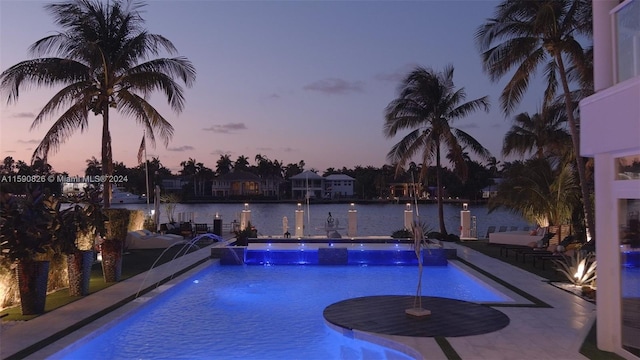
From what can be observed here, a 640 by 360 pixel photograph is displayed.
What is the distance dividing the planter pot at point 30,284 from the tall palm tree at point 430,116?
1597 cm

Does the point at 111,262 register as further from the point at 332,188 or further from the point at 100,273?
the point at 332,188

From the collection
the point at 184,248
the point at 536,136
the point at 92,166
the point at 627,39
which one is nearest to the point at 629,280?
the point at 627,39

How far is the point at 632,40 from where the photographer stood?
559 cm

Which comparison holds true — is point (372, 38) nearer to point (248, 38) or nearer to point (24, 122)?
point (248, 38)

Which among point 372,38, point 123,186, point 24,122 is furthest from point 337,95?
point 123,186

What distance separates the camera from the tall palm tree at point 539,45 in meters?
14.3

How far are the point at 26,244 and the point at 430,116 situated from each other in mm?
16832

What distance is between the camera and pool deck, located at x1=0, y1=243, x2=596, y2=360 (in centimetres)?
621

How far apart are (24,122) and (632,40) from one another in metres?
23.4

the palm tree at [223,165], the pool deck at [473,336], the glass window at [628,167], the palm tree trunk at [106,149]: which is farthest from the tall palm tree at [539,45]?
the palm tree at [223,165]

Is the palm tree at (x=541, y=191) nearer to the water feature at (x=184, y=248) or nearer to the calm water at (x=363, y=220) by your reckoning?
the calm water at (x=363, y=220)

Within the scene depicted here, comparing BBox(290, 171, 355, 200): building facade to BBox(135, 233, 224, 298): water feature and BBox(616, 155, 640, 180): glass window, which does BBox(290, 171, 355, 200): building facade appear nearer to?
BBox(135, 233, 224, 298): water feature

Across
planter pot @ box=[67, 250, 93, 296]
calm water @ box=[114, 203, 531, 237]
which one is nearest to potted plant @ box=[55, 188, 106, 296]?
planter pot @ box=[67, 250, 93, 296]

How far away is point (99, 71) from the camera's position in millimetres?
16766
